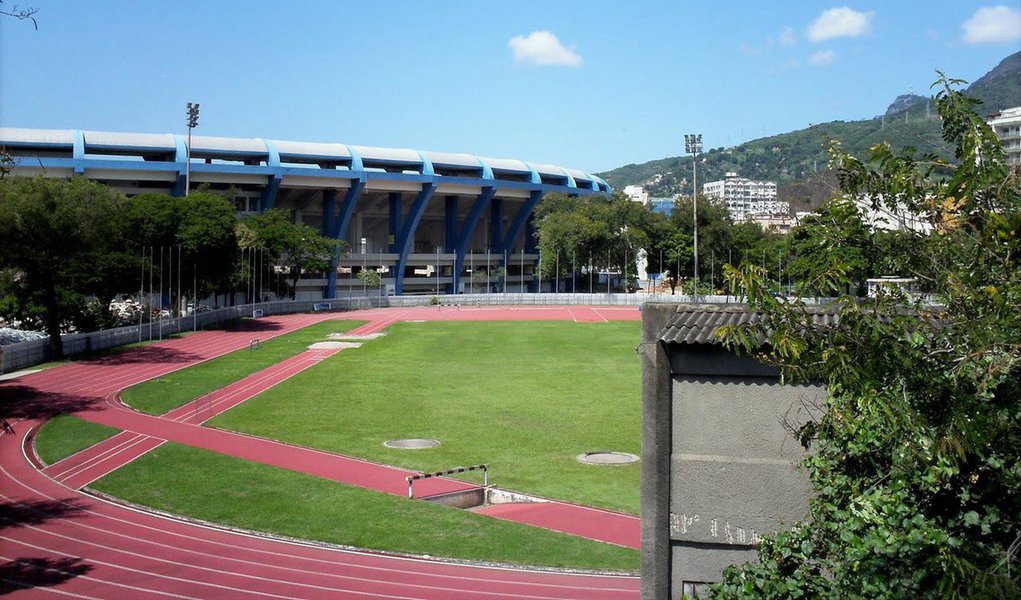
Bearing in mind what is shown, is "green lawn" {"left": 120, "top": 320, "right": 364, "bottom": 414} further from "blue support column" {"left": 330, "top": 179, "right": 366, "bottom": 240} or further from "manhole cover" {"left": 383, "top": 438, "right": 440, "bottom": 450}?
"blue support column" {"left": 330, "top": 179, "right": 366, "bottom": 240}

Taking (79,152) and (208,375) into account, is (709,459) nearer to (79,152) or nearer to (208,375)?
(208,375)

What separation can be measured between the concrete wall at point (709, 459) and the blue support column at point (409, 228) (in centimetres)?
8631

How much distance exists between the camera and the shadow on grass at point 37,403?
34.3 metres

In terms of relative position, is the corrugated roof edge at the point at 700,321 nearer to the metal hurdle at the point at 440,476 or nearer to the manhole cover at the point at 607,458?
the metal hurdle at the point at 440,476

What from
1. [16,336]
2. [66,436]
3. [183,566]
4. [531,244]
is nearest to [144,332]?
[16,336]

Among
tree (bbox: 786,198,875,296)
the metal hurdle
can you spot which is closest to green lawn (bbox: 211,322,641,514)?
the metal hurdle

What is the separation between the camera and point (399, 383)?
41750mm

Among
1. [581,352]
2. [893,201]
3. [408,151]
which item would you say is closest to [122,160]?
[408,151]

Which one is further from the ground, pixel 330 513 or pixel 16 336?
pixel 16 336

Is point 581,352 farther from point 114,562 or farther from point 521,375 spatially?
point 114,562

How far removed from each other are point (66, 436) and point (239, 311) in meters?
41.7

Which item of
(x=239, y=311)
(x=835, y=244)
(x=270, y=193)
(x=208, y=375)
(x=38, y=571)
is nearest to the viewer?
(x=835, y=244)

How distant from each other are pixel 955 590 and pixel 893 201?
312cm

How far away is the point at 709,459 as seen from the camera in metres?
12.8
